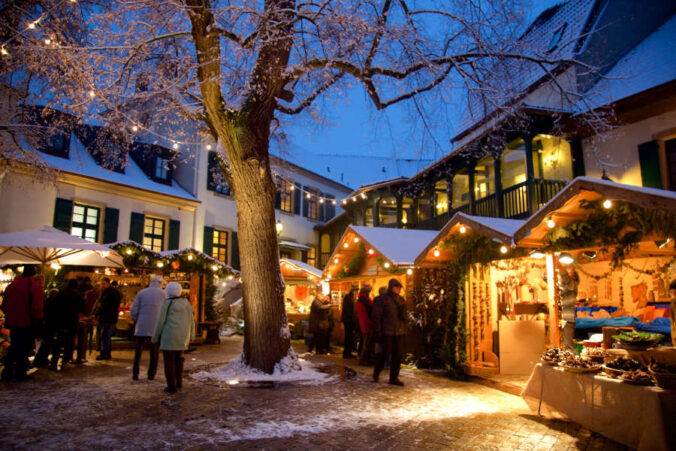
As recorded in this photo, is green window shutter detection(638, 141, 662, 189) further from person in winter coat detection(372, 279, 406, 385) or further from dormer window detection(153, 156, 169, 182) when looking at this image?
dormer window detection(153, 156, 169, 182)

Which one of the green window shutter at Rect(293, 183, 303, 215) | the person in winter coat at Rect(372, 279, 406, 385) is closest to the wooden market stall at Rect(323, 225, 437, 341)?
the person in winter coat at Rect(372, 279, 406, 385)

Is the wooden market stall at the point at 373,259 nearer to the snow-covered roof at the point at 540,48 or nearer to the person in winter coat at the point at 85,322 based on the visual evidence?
the snow-covered roof at the point at 540,48

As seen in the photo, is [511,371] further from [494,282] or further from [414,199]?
[414,199]

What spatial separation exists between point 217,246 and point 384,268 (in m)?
11.3

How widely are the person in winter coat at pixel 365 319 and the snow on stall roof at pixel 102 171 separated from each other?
383 inches

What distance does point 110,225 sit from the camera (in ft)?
54.1

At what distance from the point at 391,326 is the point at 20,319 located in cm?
596

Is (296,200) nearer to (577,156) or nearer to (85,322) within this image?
(577,156)

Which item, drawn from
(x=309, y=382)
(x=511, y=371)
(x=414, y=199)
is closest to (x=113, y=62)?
(x=309, y=382)

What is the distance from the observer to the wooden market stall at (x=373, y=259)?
35.1ft

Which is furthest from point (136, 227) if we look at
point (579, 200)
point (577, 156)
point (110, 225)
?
point (579, 200)

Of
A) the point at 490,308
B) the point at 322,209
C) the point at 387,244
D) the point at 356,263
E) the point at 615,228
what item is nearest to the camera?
the point at 615,228

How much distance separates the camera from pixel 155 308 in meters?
8.07

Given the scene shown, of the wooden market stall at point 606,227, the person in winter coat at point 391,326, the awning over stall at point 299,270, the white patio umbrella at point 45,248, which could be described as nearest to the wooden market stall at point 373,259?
the awning over stall at point 299,270
